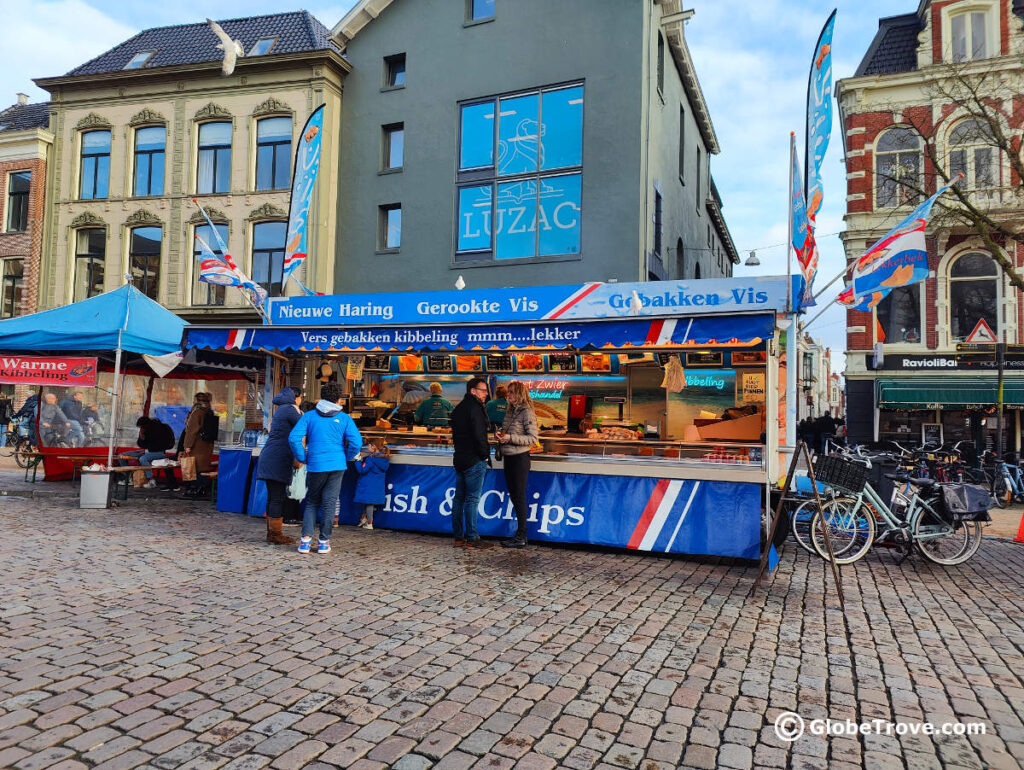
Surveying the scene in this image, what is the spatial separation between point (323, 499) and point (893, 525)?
6.49 metres

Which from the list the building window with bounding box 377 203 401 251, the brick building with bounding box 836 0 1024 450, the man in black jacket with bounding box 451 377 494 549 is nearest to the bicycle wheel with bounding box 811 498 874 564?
the man in black jacket with bounding box 451 377 494 549

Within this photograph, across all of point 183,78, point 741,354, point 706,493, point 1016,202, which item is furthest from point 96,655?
point 1016,202

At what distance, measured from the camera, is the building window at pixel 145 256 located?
69.9ft

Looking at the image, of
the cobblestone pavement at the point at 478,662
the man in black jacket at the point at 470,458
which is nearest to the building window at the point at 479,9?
the man in black jacket at the point at 470,458

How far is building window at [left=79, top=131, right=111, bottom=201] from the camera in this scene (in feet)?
72.2

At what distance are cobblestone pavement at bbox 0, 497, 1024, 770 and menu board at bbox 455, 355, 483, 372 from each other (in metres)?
5.10

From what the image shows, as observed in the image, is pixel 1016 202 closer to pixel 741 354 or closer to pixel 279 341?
pixel 741 354

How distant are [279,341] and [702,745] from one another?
829 cm

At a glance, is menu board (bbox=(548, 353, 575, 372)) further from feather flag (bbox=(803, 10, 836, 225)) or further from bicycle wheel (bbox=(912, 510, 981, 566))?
bicycle wheel (bbox=(912, 510, 981, 566))

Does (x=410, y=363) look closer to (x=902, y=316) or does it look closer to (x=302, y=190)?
(x=302, y=190)

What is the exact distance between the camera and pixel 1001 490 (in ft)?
46.6

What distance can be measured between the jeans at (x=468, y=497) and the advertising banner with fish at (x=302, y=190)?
6.09 meters

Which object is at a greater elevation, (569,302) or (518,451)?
(569,302)

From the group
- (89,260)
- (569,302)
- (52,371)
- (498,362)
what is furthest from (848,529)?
(89,260)
